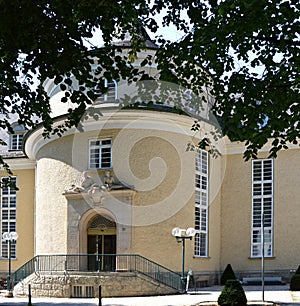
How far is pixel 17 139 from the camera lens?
35.5 meters

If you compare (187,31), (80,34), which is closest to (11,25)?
(80,34)

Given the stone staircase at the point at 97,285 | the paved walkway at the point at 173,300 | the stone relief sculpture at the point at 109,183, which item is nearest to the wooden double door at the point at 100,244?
the stone staircase at the point at 97,285

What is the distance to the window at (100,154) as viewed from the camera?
2664cm

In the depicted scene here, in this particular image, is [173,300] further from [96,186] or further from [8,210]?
[8,210]

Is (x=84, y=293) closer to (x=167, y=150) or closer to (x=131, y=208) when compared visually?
(x=131, y=208)

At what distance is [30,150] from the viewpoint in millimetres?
31469

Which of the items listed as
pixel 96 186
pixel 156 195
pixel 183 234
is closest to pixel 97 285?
pixel 183 234

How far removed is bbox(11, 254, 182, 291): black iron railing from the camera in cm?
2467

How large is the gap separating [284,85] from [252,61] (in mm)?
966

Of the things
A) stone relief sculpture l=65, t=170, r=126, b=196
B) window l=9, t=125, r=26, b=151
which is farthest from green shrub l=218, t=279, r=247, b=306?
window l=9, t=125, r=26, b=151

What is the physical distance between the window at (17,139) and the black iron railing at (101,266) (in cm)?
993

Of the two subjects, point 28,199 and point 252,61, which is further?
point 28,199

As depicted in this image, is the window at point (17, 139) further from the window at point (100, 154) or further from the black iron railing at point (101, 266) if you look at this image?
the black iron railing at point (101, 266)

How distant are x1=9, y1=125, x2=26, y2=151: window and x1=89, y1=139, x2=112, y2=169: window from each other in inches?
376
